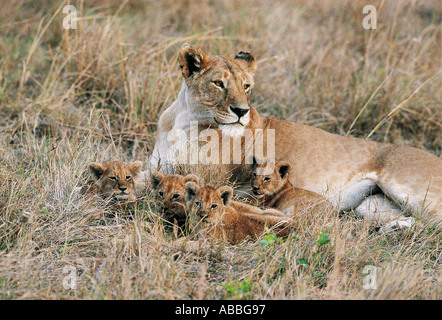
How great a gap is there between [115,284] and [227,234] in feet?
3.54

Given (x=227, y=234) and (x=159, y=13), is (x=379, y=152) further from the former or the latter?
(x=159, y=13)

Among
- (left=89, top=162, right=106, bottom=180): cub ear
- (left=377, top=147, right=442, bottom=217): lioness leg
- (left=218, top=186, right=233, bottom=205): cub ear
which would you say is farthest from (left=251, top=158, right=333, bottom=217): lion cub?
(left=89, top=162, right=106, bottom=180): cub ear

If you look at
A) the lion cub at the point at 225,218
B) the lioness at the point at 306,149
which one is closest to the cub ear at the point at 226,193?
the lion cub at the point at 225,218

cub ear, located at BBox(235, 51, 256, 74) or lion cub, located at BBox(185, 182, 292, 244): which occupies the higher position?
cub ear, located at BBox(235, 51, 256, 74)

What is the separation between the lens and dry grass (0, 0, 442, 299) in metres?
3.60

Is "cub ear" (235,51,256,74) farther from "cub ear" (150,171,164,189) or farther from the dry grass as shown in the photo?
"cub ear" (150,171,164,189)

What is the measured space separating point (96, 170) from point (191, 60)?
1.34 meters

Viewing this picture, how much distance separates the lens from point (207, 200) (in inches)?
160

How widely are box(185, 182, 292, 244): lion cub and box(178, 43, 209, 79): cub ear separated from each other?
1.33 meters

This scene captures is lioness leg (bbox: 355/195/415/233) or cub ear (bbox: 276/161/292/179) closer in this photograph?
lioness leg (bbox: 355/195/415/233)

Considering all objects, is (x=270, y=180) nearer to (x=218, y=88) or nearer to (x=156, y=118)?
(x=218, y=88)

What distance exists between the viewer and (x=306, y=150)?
17.3 feet

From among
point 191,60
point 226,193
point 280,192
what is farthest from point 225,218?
point 191,60

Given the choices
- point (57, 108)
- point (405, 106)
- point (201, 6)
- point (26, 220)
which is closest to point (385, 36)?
point (405, 106)
